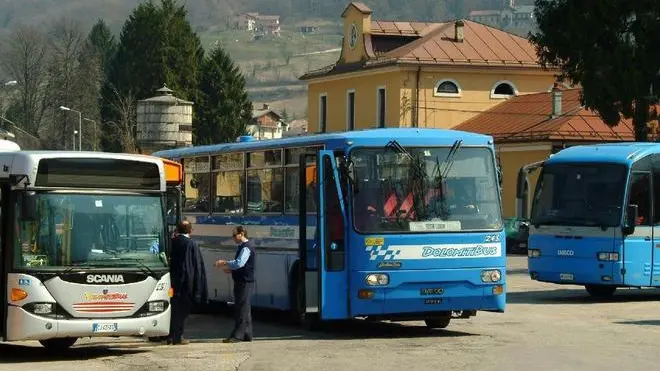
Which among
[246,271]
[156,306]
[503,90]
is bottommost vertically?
[156,306]

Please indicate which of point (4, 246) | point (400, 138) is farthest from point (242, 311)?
point (4, 246)

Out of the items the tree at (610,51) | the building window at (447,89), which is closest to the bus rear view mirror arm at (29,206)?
the tree at (610,51)

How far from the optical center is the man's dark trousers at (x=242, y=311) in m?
20.1

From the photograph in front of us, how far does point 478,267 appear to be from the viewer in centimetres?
2039

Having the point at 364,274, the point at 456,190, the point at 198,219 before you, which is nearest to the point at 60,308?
the point at 364,274

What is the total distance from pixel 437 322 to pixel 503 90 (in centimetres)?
5727

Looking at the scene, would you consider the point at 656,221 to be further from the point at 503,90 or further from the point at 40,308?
the point at 503,90

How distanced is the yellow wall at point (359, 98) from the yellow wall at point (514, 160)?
11.5m

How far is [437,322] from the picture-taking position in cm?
2183

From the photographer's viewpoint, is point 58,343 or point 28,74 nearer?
point 58,343

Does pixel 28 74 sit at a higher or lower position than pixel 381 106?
higher

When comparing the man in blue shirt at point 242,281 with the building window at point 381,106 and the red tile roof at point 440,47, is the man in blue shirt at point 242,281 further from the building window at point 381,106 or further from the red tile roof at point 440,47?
the building window at point 381,106

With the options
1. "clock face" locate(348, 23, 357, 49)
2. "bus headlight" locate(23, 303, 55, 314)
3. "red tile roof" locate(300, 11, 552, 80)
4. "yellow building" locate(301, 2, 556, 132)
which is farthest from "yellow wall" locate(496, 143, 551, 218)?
"bus headlight" locate(23, 303, 55, 314)

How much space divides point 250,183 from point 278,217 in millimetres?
1529
